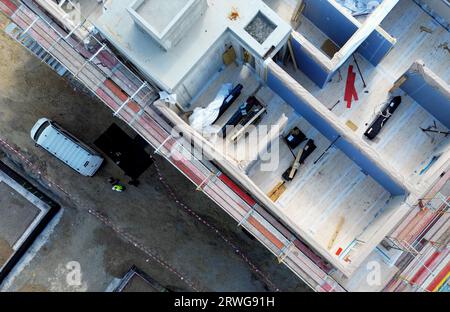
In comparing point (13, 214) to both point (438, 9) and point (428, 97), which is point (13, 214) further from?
point (438, 9)

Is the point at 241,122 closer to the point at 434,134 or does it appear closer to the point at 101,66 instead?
the point at 101,66

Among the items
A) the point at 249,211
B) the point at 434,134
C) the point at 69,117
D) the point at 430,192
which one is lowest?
the point at 69,117

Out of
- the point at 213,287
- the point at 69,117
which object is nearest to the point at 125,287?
the point at 213,287

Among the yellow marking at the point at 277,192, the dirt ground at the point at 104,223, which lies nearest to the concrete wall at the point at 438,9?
the yellow marking at the point at 277,192

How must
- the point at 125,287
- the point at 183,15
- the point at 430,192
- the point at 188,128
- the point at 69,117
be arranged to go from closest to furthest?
the point at 183,15
the point at 188,128
the point at 430,192
the point at 125,287
the point at 69,117

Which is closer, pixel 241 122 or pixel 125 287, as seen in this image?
pixel 241 122

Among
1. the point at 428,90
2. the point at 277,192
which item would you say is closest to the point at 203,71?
the point at 277,192

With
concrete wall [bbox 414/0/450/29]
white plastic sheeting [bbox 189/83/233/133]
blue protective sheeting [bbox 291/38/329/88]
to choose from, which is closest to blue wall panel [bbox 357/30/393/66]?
blue protective sheeting [bbox 291/38/329/88]

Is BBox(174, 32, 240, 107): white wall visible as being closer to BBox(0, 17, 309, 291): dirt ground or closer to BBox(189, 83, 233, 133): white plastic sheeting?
BBox(189, 83, 233, 133): white plastic sheeting
